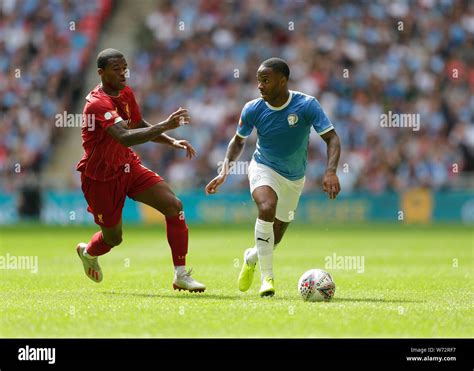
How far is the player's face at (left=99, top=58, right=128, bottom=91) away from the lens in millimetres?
11070

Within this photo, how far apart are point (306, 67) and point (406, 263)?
14.8 meters

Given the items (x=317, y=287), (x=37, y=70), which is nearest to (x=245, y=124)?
(x=317, y=287)

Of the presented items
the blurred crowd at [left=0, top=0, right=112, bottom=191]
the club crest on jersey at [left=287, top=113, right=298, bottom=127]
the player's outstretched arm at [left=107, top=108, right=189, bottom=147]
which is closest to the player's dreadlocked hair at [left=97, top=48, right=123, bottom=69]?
the player's outstretched arm at [left=107, top=108, right=189, bottom=147]

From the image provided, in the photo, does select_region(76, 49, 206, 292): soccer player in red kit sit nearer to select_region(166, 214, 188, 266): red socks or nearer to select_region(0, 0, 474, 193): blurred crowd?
select_region(166, 214, 188, 266): red socks

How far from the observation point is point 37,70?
30969 mm

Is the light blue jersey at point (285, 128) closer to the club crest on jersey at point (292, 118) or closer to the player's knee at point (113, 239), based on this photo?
the club crest on jersey at point (292, 118)

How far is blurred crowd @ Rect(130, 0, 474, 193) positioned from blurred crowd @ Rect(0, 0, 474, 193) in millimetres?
35

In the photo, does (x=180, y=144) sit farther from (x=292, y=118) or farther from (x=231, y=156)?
(x=292, y=118)

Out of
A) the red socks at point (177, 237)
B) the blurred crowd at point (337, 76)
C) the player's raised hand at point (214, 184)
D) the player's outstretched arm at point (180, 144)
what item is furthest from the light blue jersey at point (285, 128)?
the blurred crowd at point (337, 76)

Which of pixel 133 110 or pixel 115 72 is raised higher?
pixel 115 72

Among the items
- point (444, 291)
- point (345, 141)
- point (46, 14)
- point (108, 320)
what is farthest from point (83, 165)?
point (46, 14)

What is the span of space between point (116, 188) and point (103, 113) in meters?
1.03

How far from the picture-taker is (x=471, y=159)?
2834 centimetres

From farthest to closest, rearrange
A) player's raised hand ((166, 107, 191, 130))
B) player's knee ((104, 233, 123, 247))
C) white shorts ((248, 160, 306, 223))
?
1. player's knee ((104, 233, 123, 247))
2. white shorts ((248, 160, 306, 223))
3. player's raised hand ((166, 107, 191, 130))
